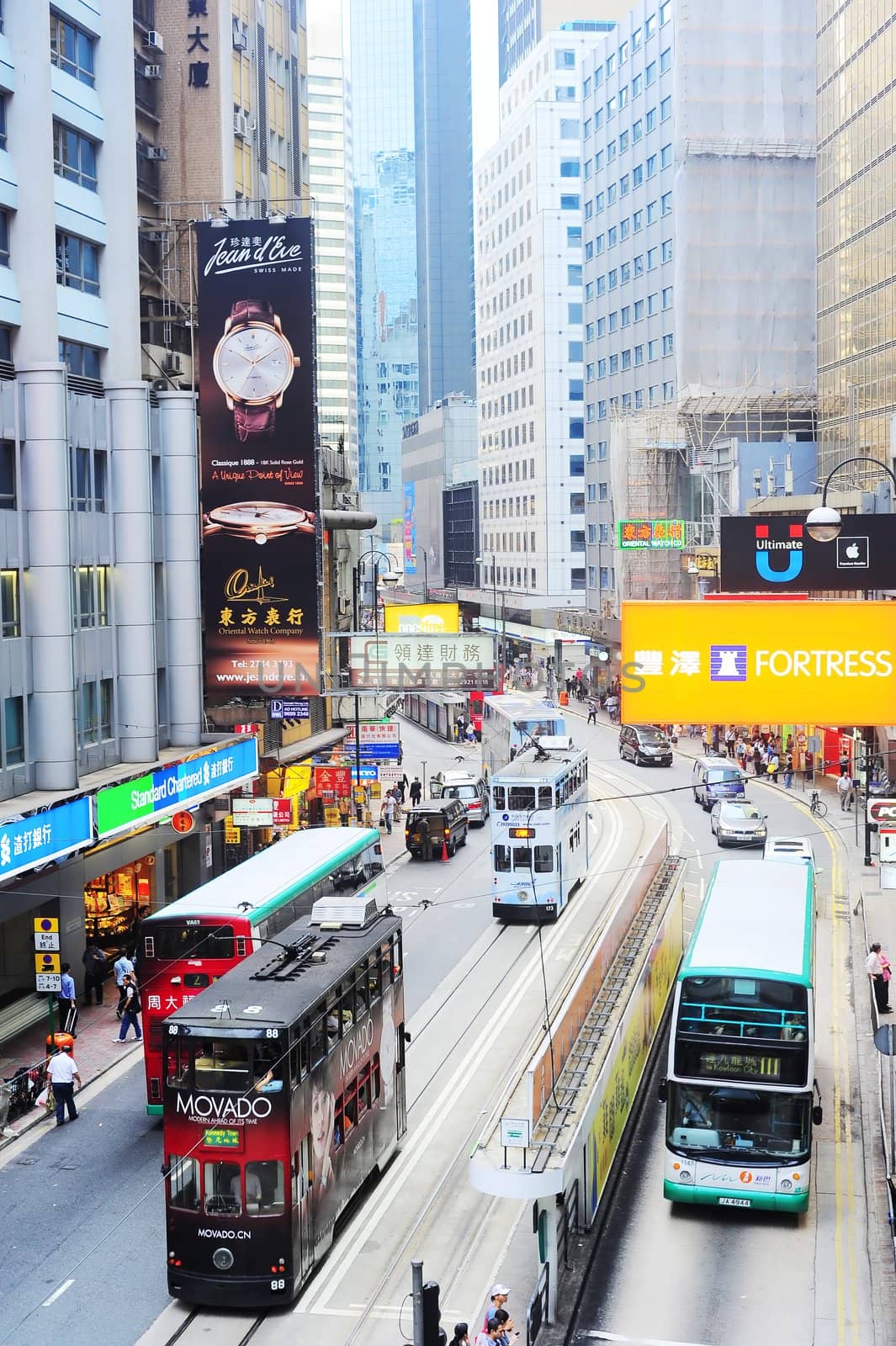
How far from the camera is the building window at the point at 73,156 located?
36.3 m

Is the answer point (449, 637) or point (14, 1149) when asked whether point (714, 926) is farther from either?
point (449, 637)

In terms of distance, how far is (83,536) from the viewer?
34938 mm

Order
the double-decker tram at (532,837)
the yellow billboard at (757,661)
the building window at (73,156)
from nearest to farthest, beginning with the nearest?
the yellow billboard at (757,661) → the building window at (73,156) → the double-decker tram at (532,837)

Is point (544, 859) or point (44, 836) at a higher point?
point (44, 836)

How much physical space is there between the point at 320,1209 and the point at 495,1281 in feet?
7.18

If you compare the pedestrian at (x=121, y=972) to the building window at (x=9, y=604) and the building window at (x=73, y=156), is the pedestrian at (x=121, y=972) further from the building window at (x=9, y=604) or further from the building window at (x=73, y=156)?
the building window at (x=73, y=156)

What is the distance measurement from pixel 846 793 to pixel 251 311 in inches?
1183

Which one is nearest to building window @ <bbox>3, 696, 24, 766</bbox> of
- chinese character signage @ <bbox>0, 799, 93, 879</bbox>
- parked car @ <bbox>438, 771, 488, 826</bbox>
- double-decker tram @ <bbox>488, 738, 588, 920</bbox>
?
chinese character signage @ <bbox>0, 799, 93, 879</bbox>

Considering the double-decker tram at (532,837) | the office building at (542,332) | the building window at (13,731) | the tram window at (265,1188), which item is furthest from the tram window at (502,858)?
the office building at (542,332)

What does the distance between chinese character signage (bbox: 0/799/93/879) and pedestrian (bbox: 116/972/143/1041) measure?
292 centimetres

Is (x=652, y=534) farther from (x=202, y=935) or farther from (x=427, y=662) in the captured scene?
(x=202, y=935)

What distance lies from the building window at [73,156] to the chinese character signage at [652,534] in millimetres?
45301

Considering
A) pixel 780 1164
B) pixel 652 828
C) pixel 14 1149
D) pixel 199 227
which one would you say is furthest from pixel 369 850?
pixel 652 828

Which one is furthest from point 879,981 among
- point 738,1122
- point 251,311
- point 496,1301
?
point 251,311
